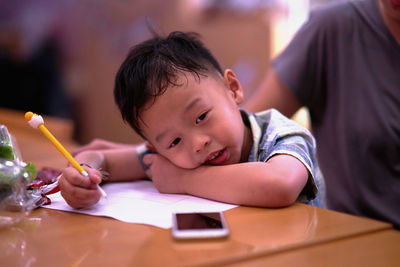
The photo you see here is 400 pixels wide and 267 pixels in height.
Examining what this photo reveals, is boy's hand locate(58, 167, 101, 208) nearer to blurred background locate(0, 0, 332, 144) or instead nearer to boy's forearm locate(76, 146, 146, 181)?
boy's forearm locate(76, 146, 146, 181)

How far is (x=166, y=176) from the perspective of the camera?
826mm

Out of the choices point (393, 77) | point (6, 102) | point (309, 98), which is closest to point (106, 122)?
point (6, 102)

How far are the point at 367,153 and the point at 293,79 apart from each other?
31 cm

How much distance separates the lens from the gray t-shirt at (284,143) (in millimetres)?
761

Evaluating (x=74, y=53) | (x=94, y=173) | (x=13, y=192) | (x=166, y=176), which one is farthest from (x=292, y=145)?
(x=74, y=53)

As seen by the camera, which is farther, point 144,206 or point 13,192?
point 144,206

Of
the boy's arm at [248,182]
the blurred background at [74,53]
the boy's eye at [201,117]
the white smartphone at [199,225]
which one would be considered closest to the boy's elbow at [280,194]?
the boy's arm at [248,182]

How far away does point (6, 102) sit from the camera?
12.2 ft

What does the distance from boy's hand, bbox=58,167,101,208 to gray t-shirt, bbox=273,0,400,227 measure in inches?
28.1

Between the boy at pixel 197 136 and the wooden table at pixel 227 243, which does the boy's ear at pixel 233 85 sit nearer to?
the boy at pixel 197 136

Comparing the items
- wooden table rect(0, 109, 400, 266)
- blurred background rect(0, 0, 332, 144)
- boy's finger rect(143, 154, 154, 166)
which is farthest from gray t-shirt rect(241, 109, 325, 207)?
blurred background rect(0, 0, 332, 144)

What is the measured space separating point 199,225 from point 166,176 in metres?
0.29

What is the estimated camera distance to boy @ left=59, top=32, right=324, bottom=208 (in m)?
0.70

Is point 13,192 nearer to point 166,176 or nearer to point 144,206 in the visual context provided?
point 144,206
